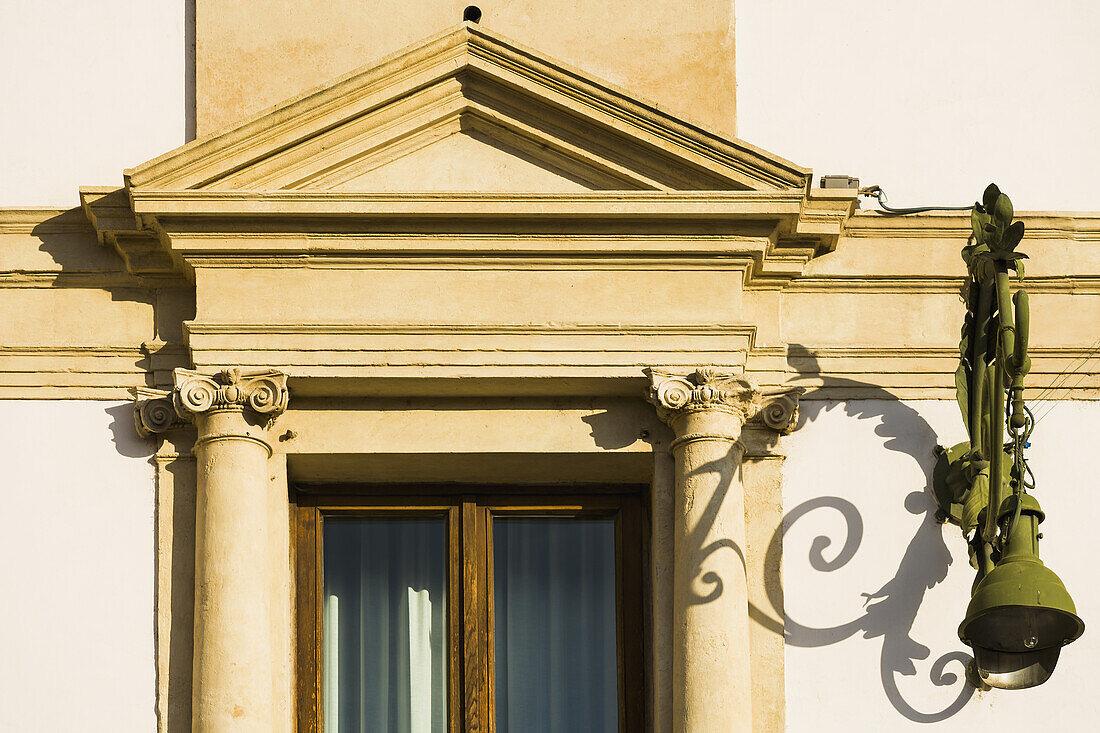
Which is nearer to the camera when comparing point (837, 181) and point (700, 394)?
point (700, 394)

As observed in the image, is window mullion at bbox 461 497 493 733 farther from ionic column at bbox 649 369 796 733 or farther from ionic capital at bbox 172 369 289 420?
ionic capital at bbox 172 369 289 420

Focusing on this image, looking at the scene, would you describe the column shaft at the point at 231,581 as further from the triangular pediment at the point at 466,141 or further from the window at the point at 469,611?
the triangular pediment at the point at 466,141

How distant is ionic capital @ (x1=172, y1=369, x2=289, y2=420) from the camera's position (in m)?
11.4

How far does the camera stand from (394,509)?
39.6 feet

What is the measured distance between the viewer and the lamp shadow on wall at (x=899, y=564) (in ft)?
37.6

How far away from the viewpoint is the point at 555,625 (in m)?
12.0

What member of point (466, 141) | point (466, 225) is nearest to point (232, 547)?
point (466, 225)

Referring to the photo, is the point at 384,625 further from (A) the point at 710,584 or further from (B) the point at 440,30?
(B) the point at 440,30

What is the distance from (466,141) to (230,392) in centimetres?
190

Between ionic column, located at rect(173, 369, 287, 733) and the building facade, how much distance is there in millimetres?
19

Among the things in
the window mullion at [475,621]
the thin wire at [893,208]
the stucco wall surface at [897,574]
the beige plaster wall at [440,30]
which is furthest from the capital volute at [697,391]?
the beige plaster wall at [440,30]

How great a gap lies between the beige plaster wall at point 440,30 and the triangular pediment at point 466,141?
0.61 meters

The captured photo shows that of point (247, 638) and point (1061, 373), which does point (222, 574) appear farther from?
point (1061, 373)

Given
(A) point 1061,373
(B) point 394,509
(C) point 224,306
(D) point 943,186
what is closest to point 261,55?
(C) point 224,306
